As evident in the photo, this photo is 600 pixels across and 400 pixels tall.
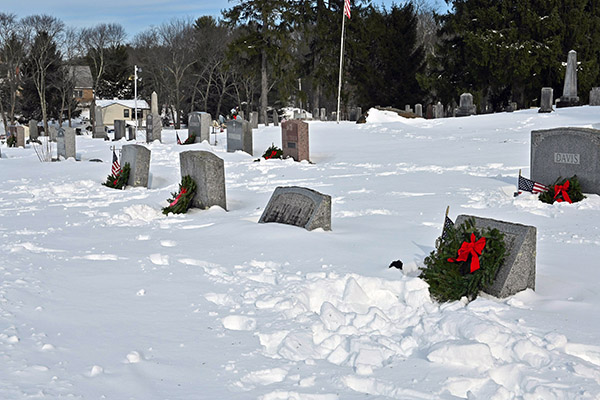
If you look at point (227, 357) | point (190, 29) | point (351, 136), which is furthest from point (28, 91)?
point (227, 357)

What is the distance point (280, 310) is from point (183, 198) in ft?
18.4

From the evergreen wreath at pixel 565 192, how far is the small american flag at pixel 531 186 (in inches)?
11.4

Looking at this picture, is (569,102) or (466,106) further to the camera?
(466,106)

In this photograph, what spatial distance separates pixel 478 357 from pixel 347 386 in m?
0.91

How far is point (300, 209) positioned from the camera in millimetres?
8445

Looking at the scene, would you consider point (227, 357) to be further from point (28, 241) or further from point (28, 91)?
point (28, 91)

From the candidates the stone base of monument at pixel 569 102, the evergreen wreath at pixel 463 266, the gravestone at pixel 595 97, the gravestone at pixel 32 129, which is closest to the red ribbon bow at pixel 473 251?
the evergreen wreath at pixel 463 266

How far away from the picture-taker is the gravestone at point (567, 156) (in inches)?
418

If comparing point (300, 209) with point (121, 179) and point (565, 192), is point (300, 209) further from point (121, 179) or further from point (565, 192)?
point (121, 179)

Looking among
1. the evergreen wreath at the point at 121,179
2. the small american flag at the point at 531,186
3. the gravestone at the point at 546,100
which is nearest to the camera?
the small american flag at the point at 531,186

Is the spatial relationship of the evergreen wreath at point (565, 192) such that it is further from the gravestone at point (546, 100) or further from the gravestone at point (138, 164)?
the gravestone at point (546, 100)

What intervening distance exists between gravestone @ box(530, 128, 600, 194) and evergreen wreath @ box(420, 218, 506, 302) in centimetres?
588

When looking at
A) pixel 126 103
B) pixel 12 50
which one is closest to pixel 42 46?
pixel 12 50

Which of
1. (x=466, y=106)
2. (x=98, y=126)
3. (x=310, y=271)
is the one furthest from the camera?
(x=98, y=126)
